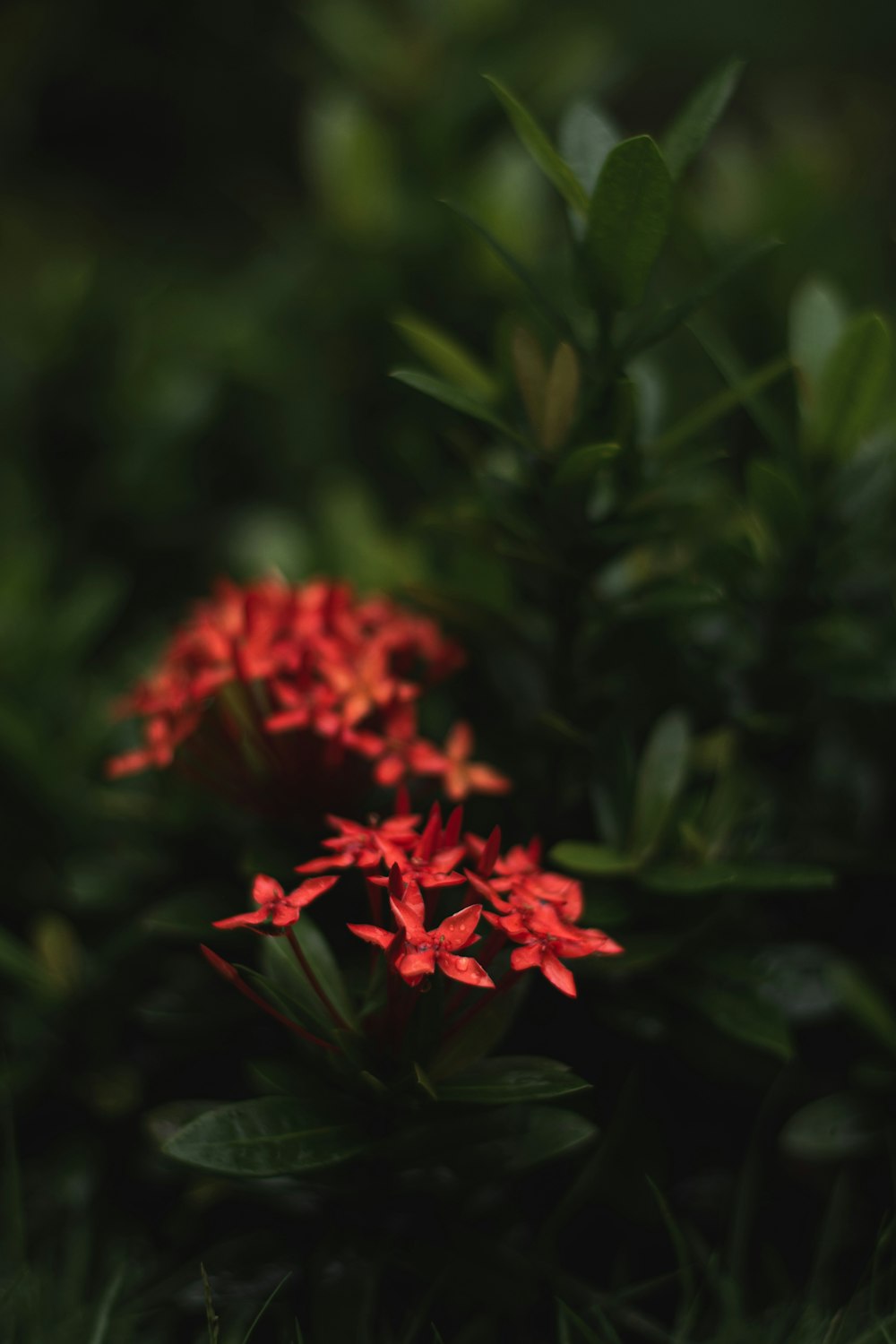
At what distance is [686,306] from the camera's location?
0.78 meters

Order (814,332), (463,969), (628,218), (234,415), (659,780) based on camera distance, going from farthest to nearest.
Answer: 1. (234,415)
2. (814,332)
3. (659,780)
4. (628,218)
5. (463,969)

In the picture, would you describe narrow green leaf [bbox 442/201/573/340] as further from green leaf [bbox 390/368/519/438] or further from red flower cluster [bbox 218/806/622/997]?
red flower cluster [bbox 218/806/622/997]

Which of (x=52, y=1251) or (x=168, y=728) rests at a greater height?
(x=168, y=728)

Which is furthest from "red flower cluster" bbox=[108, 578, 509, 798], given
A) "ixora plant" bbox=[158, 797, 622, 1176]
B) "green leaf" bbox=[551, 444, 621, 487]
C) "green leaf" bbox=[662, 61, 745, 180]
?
"green leaf" bbox=[662, 61, 745, 180]

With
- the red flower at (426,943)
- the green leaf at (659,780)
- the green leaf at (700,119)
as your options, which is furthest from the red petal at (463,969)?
the green leaf at (700,119)

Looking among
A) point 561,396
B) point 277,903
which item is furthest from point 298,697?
point 561,396

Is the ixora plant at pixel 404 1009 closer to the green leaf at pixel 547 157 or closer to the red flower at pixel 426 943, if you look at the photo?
the red flower at pixel 426 943

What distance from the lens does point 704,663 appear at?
940 millimetres

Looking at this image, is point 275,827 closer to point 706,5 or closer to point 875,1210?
point 875,1210

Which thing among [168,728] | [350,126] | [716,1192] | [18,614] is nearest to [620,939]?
[716,1192]

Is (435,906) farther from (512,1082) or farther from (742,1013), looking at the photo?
(742,1013)

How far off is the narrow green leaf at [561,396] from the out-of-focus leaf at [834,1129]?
1.82 feet

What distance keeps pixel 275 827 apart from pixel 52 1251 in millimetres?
398

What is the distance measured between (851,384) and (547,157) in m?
0.30
